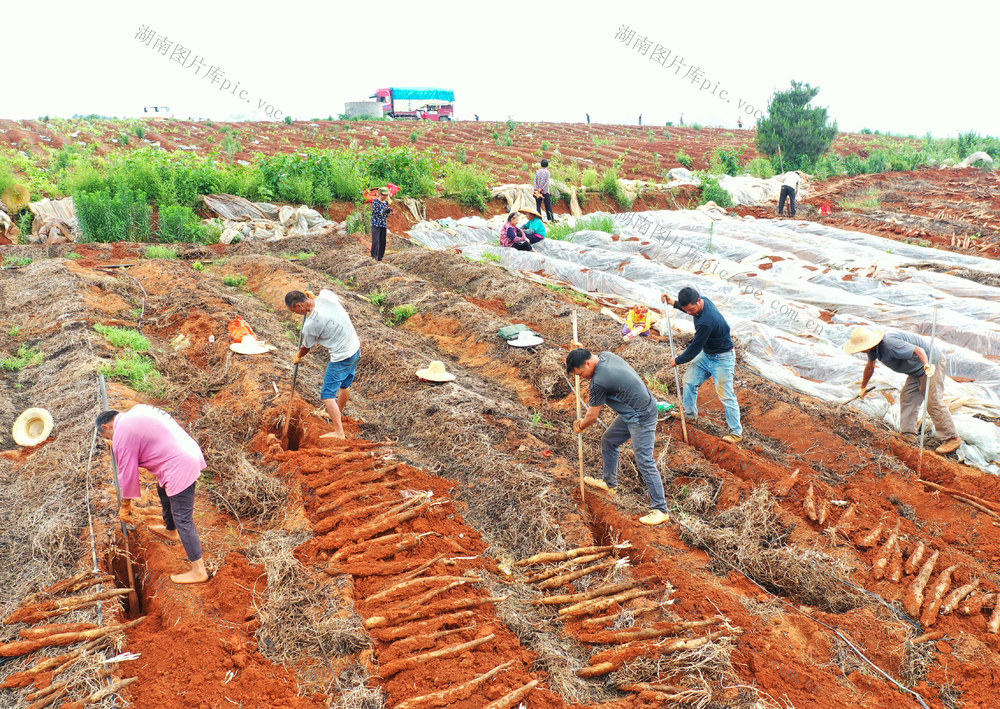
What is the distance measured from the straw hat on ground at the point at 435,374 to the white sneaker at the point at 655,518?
3.30 meters

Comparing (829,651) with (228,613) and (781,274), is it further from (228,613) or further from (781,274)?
(781,274)

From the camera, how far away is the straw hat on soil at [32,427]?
5.89 metres

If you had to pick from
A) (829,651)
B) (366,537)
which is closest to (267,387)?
(366,537)

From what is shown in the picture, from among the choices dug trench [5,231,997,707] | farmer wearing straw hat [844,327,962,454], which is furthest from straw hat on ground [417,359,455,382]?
farmer wearing straw hat [844,327,962,454]

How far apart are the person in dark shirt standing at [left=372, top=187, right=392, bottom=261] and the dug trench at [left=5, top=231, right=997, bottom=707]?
5.02m

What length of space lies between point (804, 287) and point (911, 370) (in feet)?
17.5

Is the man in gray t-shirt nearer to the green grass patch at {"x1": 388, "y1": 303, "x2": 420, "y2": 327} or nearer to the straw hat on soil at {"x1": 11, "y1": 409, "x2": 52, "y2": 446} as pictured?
the straw hat on soil at {"x1": 11, "y1": 409, "x2": 52, "y2": 446}

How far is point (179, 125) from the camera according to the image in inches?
1497

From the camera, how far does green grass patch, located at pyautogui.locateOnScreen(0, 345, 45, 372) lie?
796cm

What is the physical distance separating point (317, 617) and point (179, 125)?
4133 centimetres

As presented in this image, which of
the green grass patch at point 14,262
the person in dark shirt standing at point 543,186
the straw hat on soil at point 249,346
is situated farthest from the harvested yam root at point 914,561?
the green grass patch at point 14,262

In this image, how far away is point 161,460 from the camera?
401 centimetres

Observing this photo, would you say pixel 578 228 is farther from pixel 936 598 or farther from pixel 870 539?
pixel 936 598

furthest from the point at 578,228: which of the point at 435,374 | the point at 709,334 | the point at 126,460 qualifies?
the point at 126,460
